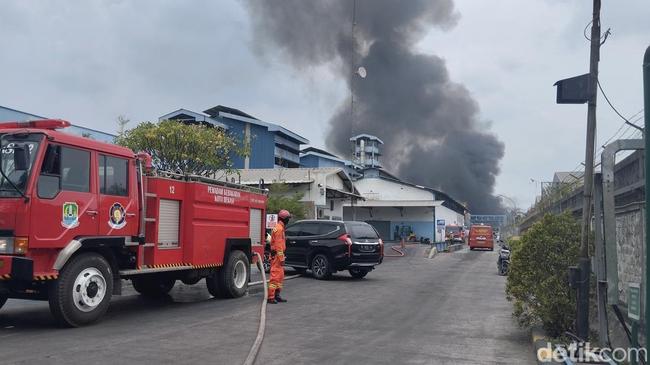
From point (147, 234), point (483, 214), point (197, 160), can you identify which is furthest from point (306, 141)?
point (147, 234)

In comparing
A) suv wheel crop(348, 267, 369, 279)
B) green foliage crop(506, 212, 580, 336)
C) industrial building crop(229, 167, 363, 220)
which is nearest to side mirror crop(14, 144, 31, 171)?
green foliage crop(506, 212, 580, 336)

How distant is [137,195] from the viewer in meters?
9.96

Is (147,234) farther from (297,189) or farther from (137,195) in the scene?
(297,189)

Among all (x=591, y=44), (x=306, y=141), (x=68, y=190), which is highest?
(x=306, y=141)

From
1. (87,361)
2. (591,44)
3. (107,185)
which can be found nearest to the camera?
(87,361)

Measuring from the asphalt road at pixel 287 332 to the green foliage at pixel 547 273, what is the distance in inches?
20.5

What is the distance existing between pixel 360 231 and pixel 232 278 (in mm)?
6705

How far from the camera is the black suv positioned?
17.7m

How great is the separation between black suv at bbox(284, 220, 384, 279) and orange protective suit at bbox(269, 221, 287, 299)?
5634 mm

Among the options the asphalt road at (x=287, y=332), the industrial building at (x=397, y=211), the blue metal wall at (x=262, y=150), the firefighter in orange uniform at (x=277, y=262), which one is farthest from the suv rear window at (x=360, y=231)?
the industrial building at (x=397, y=211)

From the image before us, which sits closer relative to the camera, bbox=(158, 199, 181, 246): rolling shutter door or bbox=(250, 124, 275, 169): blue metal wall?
bbox=(158, 199, 181, 246): rolling shutter door

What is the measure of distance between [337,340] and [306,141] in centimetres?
5217

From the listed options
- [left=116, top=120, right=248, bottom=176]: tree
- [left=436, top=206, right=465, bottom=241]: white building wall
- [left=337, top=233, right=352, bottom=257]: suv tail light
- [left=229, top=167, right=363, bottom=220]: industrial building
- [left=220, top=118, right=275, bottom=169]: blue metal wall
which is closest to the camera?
[left=337, top=233, right=352, bottom=257]: suv tail light

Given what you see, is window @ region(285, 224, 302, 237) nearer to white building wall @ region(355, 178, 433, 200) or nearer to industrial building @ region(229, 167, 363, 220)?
industrial building @ region(229, 167, 363, 220)
